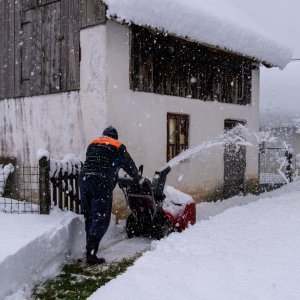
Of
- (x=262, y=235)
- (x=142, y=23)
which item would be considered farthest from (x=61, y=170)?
(x=262, y=235)

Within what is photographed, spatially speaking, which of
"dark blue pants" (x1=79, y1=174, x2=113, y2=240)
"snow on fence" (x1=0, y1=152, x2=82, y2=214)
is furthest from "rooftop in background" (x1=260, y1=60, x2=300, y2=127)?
"dark blue pants" (x1=79, y1=174, x2=113, y2=240)

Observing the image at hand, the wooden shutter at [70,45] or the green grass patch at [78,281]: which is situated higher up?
the wooden shutter at [70,45]

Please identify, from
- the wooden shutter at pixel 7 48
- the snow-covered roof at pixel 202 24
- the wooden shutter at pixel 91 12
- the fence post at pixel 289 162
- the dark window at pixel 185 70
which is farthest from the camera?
the fence post at pixel 289 162

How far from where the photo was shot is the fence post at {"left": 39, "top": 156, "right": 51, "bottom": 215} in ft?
22.5

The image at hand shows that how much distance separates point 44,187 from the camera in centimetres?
689

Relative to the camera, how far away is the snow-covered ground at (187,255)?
3670 millimetres

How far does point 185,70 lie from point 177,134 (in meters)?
1.55

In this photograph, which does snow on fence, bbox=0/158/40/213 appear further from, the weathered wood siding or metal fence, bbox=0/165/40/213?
the weathered wood siding

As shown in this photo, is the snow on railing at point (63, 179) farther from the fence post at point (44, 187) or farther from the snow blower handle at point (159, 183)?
the snow blower handle at point (159, 183)

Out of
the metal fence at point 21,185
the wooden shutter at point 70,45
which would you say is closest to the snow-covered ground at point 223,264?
the wooden shutter at point 70,45

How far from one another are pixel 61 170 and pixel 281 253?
166 inches

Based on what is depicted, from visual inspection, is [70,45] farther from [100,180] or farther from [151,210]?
[151,210]

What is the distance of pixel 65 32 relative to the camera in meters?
8.72

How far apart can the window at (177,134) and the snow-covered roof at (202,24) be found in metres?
1.86
